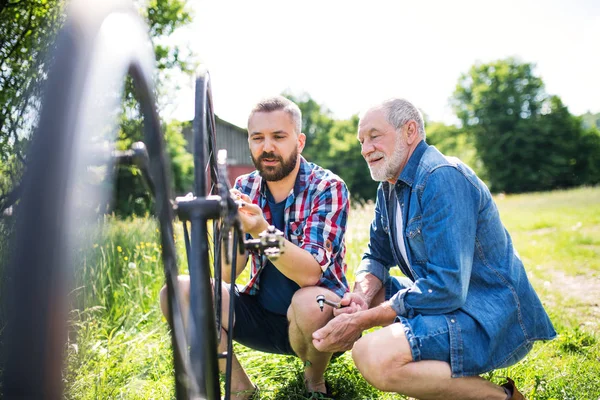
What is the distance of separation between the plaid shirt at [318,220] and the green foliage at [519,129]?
44.8 meters

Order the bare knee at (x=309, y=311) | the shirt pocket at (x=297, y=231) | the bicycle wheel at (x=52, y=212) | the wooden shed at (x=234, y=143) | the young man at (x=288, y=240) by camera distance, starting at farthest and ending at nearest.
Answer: the wooden shed at (x=234, y=143)
the shirt pocket at (x=297, y=231)
the young man at (x=288, y=240)
the bare knee at (x=309, y=311)
the bicycle wheel at (x=52, y=212)

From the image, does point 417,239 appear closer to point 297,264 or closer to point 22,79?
point 297,264

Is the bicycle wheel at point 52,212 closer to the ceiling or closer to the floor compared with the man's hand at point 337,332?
closer to the ceiling

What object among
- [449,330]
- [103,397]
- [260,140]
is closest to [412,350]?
[449,330]

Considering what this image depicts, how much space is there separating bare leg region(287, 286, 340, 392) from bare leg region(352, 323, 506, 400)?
11.7 inches

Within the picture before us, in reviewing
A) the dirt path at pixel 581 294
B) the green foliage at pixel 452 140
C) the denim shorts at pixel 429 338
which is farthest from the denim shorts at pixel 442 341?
the green foliage at pixel 452 140

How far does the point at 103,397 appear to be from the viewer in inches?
93.7

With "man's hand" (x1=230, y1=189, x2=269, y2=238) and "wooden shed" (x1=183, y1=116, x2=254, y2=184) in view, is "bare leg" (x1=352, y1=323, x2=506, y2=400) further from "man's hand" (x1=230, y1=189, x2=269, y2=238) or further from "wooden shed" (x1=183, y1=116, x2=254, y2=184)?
"wooden shed" (x1=183, y1=116, x2=254, y2=184)

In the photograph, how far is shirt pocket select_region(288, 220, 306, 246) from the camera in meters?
2.52

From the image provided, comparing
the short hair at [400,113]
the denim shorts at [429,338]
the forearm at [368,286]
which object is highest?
the short hair at [400,113]

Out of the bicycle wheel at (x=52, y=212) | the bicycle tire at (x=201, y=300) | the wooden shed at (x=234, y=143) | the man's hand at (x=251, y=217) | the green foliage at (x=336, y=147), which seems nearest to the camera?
the bicycle wheel at (x=52, y=212)

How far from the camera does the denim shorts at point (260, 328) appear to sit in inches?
102

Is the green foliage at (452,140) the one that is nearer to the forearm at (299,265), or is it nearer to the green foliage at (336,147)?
the green foliage at (336,147)

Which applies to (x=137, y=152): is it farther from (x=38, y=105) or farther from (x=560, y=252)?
(x=560, y=252)
